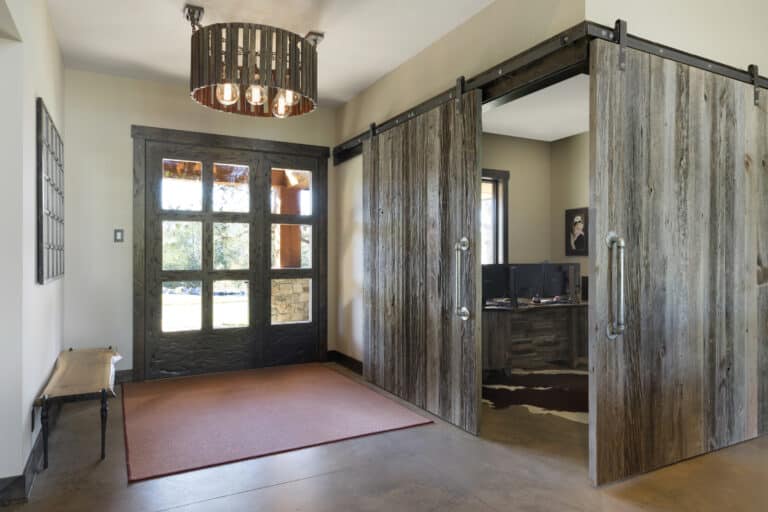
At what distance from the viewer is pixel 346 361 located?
5.33m

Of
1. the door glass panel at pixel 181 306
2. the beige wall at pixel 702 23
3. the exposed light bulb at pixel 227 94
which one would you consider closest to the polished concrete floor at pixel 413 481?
the door glass panel at pixel 181 306

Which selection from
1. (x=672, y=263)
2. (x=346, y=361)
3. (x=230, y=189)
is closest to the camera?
(x=672, y=263)

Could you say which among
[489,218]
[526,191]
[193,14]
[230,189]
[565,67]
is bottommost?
[489,218]

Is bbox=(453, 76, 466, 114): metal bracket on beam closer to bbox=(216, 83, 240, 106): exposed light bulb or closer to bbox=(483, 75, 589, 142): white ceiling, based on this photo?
bbox=(483, 75, 589, 142): white ceiling

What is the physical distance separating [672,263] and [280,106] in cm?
265

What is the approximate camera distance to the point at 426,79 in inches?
156

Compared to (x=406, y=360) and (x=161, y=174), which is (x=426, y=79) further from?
(x=161, y=174)

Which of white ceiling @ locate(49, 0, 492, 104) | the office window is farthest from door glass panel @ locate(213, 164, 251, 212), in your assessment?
the office window

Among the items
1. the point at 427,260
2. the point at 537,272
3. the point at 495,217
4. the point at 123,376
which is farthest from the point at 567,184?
the point at 123,376

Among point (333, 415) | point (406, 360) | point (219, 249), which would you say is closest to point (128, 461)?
point (333, 415)

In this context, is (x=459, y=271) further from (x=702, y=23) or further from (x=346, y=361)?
(x=346, y=361)

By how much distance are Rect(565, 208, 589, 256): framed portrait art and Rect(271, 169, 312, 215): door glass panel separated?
3.19 meters

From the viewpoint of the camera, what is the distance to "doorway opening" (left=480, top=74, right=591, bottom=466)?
3650 mm

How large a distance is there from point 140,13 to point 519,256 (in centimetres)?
474
